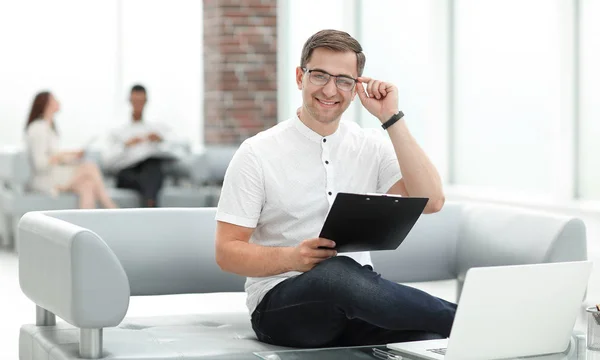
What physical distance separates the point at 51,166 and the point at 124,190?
2.42ft

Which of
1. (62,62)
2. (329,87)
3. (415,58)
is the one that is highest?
(62,62)

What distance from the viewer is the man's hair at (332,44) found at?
9.82ft

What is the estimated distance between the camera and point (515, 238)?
3.36 meters

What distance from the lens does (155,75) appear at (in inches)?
450

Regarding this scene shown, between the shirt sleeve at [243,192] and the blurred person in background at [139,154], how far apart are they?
5.58m

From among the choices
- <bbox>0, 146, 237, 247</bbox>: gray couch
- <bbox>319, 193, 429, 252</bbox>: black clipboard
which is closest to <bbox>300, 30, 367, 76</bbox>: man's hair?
<bbox>319, 193, 429, 252</bbox>: black clipboard

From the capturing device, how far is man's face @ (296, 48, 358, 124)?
118 inches

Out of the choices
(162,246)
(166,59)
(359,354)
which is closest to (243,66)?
(166,59)

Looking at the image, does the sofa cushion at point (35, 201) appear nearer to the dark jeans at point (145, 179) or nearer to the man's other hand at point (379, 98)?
the dark jeans at point (145, 179)

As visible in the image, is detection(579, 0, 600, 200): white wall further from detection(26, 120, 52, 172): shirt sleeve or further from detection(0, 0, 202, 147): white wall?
detection(0, 0, 202, 147): white wall

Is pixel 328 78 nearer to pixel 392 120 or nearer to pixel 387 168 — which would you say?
pixel 392 120

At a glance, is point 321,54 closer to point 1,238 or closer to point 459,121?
point 459,121

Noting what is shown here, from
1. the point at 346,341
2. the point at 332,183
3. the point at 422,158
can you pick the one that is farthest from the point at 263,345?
the point at 422,158

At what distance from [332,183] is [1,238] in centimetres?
648
